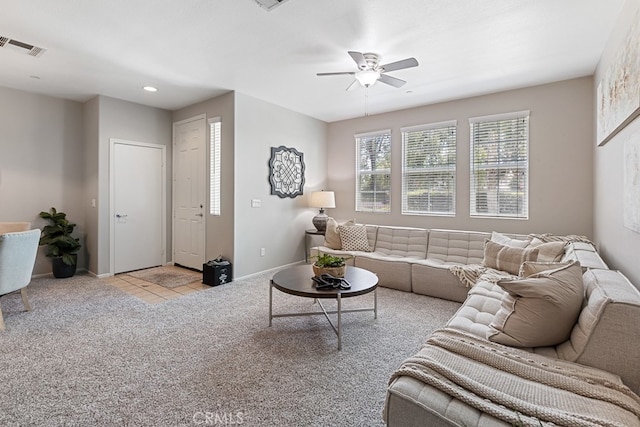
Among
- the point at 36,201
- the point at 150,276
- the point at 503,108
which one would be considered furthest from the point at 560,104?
the point at 36,201

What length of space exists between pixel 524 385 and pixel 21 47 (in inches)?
188

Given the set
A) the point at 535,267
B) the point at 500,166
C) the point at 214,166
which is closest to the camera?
the point at 535,267

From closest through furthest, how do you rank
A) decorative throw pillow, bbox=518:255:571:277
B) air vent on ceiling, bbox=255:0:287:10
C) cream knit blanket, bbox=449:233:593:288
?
decorative throw pillow, bbox=518:255:571:277 < air vent on ceiling, bbox=255:0:287:10 < cream knit blanket, bbox=449:233:593:288

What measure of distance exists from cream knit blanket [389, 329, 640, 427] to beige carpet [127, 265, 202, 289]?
3.79m

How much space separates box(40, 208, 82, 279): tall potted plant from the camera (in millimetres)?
4395

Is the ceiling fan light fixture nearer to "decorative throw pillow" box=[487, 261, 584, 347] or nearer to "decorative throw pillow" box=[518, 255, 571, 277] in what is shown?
"decorative throw pillow" box=[518, 255, 571, 277]

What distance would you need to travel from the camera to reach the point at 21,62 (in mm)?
3395

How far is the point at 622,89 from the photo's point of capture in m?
2.15

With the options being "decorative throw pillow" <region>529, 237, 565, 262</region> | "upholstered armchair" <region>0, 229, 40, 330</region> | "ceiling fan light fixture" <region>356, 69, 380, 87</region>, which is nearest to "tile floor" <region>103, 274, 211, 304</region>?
"upholstered armchair" <region>0, 229, 40, 330</region>

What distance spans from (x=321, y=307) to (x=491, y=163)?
3181 millimetres

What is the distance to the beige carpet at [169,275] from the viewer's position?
14.2ft

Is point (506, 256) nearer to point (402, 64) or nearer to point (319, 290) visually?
point (319, 290)

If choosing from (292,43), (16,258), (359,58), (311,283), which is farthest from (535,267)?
(16,258)

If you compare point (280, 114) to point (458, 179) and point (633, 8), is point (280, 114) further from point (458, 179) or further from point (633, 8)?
point (633, 8)
